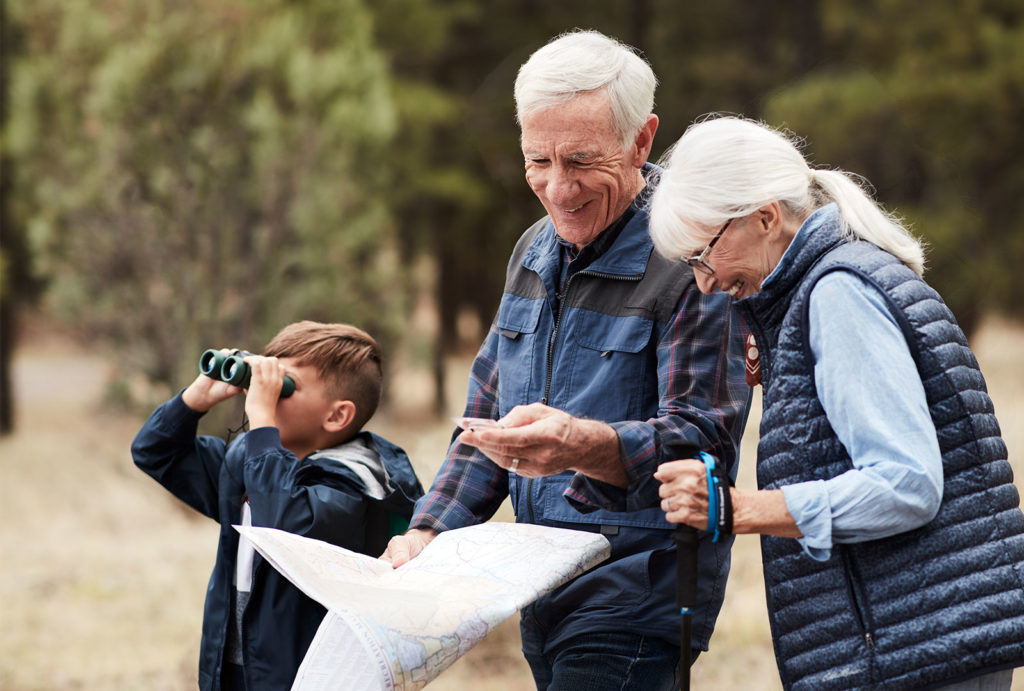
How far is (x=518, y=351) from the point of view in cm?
238

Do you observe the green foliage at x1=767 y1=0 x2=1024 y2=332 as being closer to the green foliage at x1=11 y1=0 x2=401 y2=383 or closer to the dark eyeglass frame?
the green foliage at x1=11 y1=0 x2=401 y2=383

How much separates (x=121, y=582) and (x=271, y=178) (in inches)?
178

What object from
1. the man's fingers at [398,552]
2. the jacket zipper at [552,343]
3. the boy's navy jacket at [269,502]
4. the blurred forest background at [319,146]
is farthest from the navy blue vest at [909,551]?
the blurred forest background at [319,146]

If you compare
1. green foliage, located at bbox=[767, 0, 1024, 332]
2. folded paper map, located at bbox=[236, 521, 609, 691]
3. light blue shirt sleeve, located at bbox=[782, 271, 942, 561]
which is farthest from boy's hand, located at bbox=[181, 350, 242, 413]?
green foliage, located at bbox=[767, 0, 1024, 332]

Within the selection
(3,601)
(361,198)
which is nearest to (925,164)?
(361,198)

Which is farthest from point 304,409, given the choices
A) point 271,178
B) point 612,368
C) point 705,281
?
point 271,178

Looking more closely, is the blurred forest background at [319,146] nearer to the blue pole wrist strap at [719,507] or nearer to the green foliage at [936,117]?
the green foliage at [936,117]

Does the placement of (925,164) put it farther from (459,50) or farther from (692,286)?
(692,286)

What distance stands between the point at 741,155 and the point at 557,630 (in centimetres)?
101

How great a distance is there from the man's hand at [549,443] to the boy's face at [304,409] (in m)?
0.84

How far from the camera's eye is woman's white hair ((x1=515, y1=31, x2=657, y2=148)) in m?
2.16

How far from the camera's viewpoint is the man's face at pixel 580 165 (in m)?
2.18

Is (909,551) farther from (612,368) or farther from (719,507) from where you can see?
(612,368)

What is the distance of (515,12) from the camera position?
18484 mm
